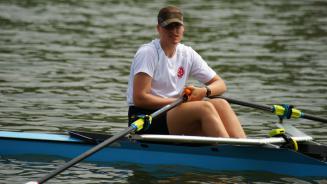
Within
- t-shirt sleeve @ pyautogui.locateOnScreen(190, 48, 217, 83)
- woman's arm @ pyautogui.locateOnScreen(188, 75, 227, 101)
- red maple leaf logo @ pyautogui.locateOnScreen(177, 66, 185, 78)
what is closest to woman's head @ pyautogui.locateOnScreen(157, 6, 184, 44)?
red maple leaf logo @ pyautogui.locateOnScreen(177, 66, 185, 78)

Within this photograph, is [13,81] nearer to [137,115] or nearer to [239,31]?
[137,115]

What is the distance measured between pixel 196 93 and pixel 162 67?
48 centimetres

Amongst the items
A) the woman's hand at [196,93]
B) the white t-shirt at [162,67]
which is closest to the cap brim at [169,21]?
the white t-shirt at [162,67]

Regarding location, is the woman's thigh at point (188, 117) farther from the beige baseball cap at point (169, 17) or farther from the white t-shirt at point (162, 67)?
the beige baseball cap at point (169, 17)

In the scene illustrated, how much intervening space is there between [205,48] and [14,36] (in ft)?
15.1

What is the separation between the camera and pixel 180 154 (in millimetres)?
10453

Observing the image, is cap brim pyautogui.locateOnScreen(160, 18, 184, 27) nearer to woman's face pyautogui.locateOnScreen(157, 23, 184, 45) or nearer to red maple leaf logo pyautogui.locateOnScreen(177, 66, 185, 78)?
woman's face pyautogui.locateOnScreen(157, 23, 184, 45)

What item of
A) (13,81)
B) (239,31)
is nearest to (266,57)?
(239,31)

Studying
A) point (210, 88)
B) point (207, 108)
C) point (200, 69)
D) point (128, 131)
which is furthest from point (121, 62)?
point (128, 131)

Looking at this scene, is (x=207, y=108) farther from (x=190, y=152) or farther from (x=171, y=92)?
(x=190, y=152)

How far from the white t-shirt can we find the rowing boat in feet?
1.88

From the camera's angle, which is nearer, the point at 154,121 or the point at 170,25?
the point at 170,25

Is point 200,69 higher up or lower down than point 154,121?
higher up

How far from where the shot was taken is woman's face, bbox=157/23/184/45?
33.2 ft
